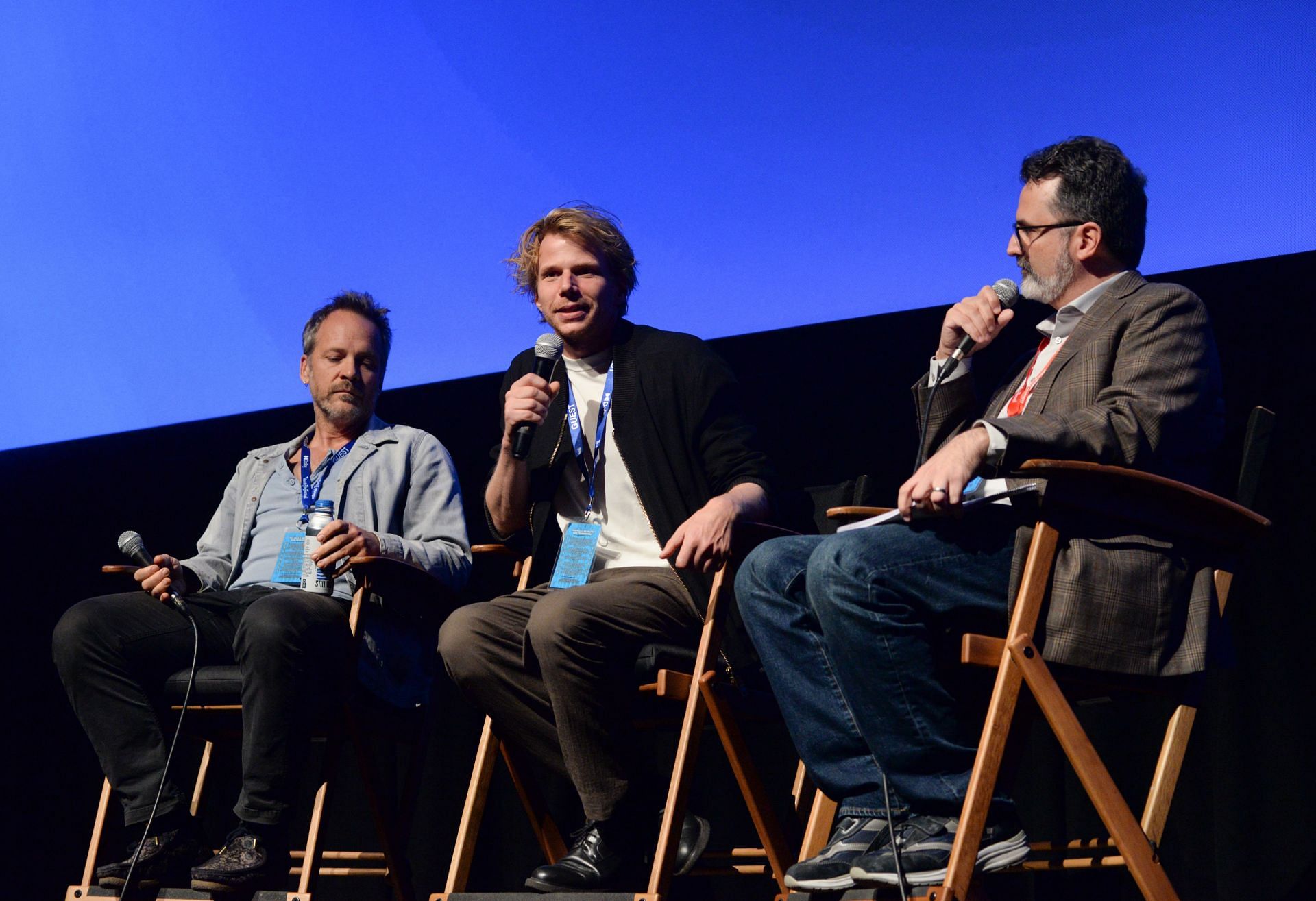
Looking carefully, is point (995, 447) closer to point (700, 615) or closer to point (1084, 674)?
point (1084, 674)

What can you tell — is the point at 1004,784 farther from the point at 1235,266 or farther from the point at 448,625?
the point at 1235,266

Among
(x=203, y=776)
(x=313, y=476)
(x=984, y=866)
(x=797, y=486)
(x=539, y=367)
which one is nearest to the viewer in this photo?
(x=984, y=866)

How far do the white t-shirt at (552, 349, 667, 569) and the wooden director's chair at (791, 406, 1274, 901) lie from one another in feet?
2.81

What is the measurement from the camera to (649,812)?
224cm

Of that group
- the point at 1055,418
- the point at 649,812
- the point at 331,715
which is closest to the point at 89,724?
the point at 331,715

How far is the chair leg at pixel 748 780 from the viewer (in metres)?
2.18

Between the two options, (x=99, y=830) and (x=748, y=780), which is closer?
(x=748, y=780)

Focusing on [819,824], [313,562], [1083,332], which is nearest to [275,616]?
[313,562]

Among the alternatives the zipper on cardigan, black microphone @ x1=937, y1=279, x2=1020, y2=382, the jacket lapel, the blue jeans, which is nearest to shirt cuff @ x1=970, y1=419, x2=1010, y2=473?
the blue jeans

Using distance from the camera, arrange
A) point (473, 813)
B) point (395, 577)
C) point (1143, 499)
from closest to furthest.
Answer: point (1143, 499) → point (473, 813) → point (395, 577)

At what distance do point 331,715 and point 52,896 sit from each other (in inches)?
76.3

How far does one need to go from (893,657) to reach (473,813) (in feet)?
3.27

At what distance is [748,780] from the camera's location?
7.30 ft

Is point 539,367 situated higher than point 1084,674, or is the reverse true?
point 539,367
